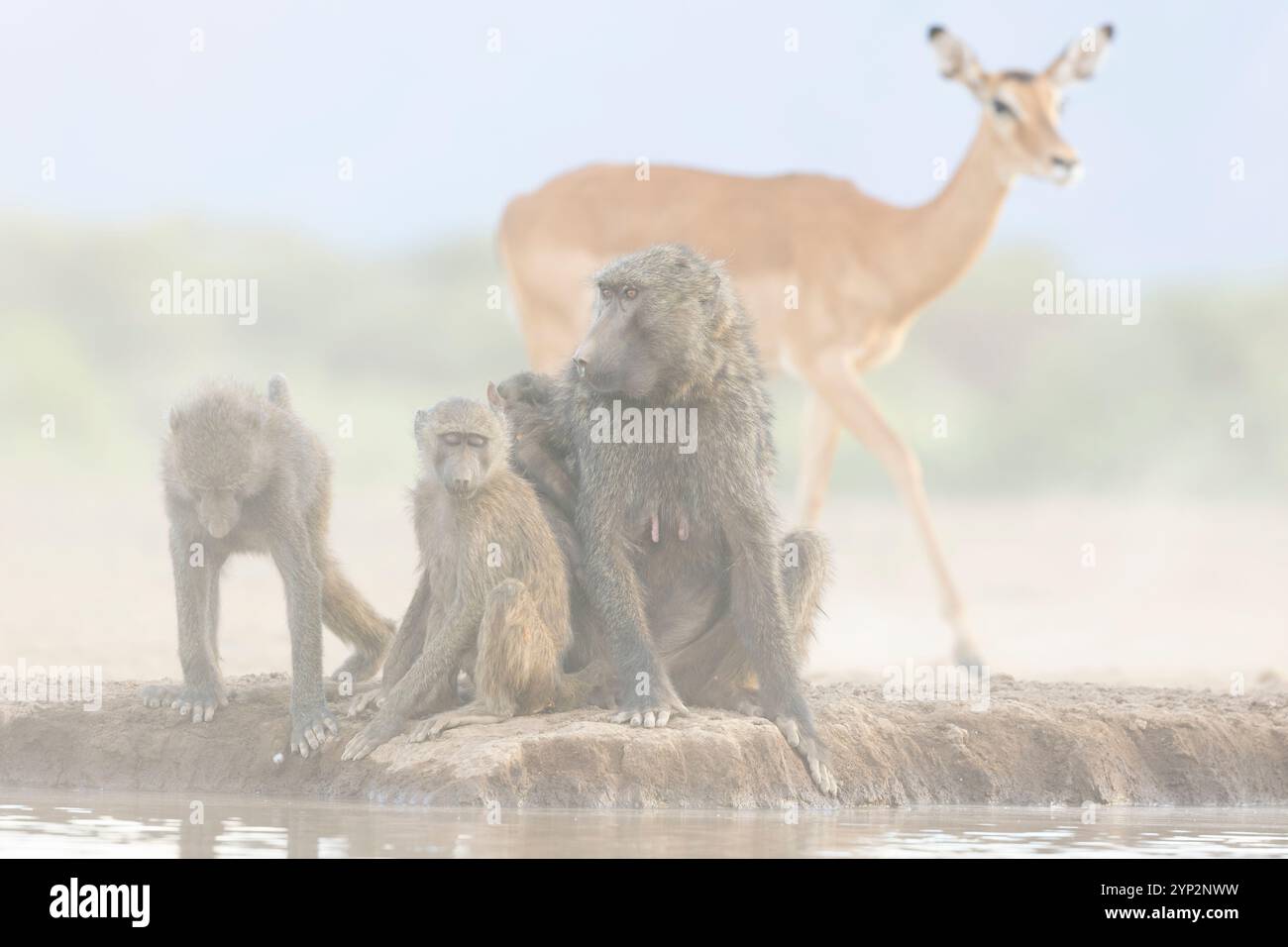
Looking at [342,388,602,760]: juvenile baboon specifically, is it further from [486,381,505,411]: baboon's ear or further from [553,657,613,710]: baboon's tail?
[486,381,505,411]: baboon's ear

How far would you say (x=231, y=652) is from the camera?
655 inches

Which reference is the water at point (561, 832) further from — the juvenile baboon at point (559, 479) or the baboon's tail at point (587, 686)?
the juvenile baboon at point (559, 479)

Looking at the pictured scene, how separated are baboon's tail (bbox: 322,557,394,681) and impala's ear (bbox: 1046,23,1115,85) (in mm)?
8141

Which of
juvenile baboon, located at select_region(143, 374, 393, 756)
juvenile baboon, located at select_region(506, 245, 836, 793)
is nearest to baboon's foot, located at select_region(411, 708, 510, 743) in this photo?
juvenile baboon, located at select_region(143, 374, 393, 756)

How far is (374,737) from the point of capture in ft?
26.1

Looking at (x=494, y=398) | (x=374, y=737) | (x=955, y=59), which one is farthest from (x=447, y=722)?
(x=955, y=59)

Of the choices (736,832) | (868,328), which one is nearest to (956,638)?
(868,328)

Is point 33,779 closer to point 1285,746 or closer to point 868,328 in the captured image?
point 1285,746

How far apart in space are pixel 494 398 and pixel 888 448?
641 centimetres

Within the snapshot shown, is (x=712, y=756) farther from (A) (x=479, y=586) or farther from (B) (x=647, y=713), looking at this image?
(A) (x=479, y=586)

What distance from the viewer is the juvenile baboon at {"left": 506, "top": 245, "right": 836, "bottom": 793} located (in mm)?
8031

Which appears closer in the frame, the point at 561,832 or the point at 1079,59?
the point at 561,832

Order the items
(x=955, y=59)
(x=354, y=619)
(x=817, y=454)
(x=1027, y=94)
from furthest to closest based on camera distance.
Result: (x=817, y=454) → (x=955, y=59) → (x=1027, y=94) → (x=354, y=619)
